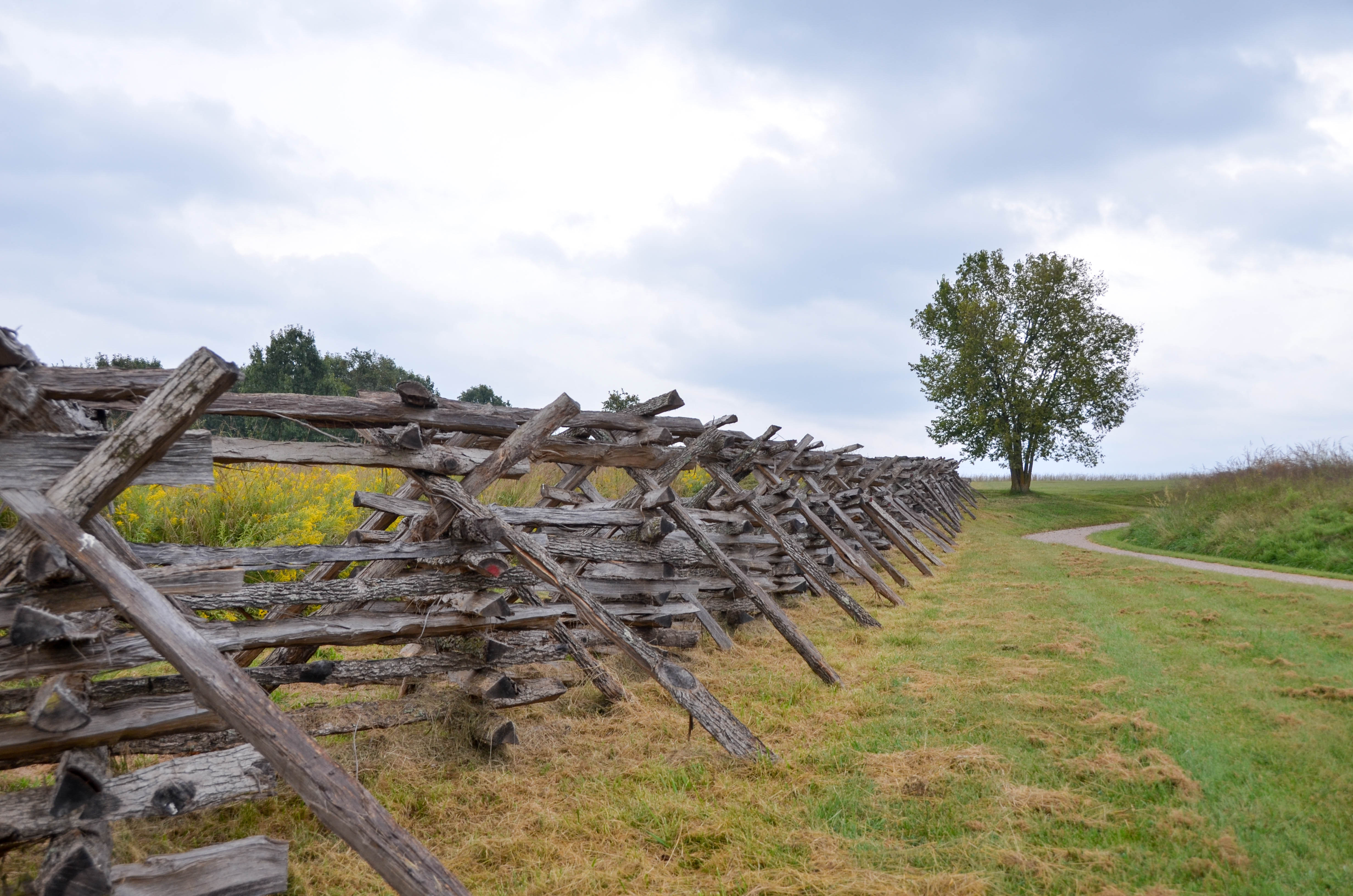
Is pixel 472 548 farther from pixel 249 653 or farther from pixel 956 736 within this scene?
pixel 956 736

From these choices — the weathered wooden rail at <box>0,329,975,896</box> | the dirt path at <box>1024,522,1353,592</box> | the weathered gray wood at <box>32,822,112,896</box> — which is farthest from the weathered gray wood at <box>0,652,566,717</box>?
the dirt path at <box>1024,522,1353,592</box>

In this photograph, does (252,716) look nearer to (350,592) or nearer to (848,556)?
(350,592)

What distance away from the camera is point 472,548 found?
15.8 feet

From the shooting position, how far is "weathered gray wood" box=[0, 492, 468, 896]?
2900 millimetres

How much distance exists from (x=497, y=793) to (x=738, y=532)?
5.26 m

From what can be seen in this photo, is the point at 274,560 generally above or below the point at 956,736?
above

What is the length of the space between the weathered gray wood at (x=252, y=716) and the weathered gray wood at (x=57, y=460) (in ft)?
0.91

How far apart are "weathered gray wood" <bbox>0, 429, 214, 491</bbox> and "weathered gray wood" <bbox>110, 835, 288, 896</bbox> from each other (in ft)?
5.09

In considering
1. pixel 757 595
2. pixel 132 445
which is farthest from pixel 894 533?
pixel 132 445

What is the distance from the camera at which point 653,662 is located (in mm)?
4918

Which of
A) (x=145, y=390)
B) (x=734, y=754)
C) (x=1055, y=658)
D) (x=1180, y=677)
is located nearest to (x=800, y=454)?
(x=1055, y=658)

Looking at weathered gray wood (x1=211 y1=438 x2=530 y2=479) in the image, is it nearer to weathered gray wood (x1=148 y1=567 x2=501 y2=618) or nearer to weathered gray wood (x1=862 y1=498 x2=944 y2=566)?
weathered gray wood (x1=148 y1=567 x2=501 y2=618)

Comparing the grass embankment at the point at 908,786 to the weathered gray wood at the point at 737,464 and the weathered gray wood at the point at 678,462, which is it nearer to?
the weathered gray wood at the point at 678,462

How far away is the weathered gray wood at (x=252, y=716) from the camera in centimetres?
290
